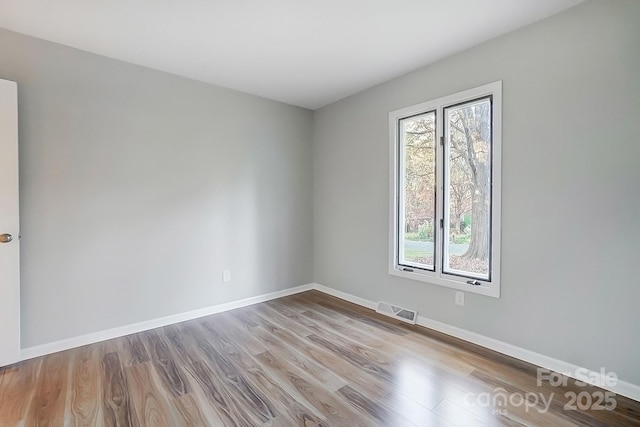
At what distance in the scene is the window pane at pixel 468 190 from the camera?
249 centimetres

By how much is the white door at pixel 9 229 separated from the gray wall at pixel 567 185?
3382 millimetres

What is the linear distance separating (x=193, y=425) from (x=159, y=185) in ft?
6.99

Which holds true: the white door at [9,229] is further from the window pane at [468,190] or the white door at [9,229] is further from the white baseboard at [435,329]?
the window pane at [468,190]

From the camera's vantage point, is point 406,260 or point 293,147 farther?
point 293,147

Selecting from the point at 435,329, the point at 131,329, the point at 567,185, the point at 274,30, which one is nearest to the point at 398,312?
the point at 435,329

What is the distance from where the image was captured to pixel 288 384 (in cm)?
197

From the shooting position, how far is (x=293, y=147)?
3.98 meters

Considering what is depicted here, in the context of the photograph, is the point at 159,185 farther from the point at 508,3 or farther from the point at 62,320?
the point at 508,3

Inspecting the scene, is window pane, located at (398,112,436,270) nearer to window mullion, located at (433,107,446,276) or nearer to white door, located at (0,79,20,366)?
window mullion, located at (433,107,446,276)

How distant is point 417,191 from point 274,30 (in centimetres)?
196

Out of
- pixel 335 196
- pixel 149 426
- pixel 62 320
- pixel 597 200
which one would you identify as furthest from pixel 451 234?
pixel 62 320

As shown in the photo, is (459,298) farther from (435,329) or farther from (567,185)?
(567,185)

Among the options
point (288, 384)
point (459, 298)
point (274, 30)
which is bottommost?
point (288, 384)

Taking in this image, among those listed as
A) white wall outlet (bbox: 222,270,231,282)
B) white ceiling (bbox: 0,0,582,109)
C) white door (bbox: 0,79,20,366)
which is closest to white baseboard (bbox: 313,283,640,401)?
white wall outlet (bbox: 222,270,231,282)
